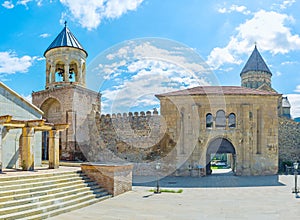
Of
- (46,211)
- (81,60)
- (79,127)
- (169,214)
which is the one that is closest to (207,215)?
(169,214)

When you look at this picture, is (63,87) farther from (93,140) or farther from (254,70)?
(254,70)

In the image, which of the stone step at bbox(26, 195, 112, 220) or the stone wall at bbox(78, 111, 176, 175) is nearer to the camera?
the stone step at bbox(26, 195, 112, 220)

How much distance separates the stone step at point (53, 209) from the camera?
8.41 metres

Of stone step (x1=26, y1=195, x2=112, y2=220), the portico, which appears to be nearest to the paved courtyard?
stone step (x1=26, y1=195, x2=112, y2=220)

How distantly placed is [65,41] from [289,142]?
75.1 feet

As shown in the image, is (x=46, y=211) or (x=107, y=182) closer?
(x=46, y=211)

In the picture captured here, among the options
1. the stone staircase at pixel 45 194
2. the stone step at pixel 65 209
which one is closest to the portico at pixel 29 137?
the stone staircase at pixel 45 194

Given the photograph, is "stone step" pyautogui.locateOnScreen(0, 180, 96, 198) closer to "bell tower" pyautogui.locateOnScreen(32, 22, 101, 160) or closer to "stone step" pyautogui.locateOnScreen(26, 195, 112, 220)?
"stone step" pyautogui.locateOnScreen(26, 195, 112, 220)

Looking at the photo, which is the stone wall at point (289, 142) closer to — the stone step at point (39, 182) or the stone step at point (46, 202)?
the stone step at point (46, 202)

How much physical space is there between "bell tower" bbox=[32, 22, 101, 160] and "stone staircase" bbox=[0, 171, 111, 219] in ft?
34.4

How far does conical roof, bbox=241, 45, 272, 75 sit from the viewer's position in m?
43.1

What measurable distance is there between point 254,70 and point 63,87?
29.7 m

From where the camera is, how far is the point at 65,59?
2264 centimetres

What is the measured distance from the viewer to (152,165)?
21.3m
